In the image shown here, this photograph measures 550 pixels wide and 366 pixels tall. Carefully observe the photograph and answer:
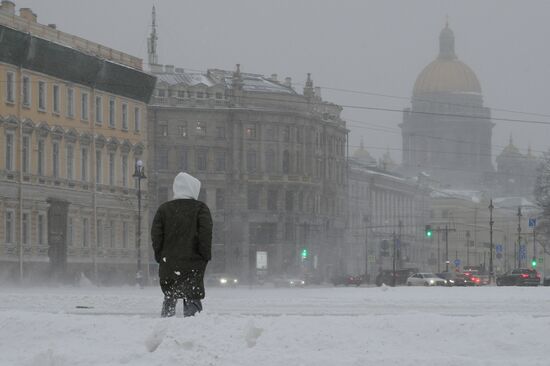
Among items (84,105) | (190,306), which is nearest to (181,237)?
(190,306)

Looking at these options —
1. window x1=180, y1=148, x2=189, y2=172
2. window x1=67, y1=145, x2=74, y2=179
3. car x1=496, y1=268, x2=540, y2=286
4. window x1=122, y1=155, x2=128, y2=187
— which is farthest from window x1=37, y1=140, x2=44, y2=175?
window x1=180, y1=148, x2=189, y2=172

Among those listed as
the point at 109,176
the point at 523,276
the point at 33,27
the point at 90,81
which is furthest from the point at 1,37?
the point at 523,276

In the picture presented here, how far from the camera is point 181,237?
1664cm

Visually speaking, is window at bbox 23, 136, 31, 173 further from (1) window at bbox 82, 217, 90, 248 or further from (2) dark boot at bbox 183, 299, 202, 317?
(2) dark boot at bbox 183, 299, 202, 317

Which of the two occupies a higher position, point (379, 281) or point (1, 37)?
point (1, 37)

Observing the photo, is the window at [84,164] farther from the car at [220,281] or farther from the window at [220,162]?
the window at [220,162]

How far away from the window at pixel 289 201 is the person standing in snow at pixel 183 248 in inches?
4139

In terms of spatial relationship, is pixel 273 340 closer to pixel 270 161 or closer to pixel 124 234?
pixel 124 234

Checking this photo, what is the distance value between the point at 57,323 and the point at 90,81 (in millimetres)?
60283

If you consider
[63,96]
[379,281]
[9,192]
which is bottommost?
[379,281]

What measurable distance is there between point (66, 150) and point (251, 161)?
1874 inches

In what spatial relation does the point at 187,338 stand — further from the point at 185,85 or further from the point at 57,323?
the point at 185,85

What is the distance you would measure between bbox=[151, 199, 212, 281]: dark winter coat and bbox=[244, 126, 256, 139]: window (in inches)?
4017

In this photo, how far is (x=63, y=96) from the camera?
239 ft
